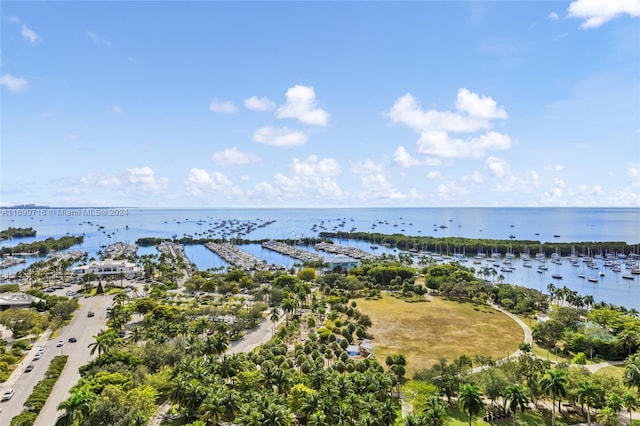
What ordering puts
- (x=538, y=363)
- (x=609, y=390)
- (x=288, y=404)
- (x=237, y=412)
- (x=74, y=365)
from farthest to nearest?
1. (x=74, y=365)
2. (x=538, y=363)
3. (x=609, y=390)
4. (x=288, y=404)
5. (x=237, y=412)

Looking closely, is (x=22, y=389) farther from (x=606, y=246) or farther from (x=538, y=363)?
(x=606, y=246)

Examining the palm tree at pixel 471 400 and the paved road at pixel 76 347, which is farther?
the paved road at pixel 76 347

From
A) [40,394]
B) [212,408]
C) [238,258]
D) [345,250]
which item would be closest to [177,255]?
[238,258]

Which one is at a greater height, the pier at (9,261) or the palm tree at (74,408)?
the palm tree at (74,408)

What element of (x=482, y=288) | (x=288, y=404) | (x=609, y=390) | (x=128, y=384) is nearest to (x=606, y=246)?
(x=482, y=288)

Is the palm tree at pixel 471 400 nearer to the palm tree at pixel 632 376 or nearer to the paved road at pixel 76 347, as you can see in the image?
the palm tree at pixel 632 376

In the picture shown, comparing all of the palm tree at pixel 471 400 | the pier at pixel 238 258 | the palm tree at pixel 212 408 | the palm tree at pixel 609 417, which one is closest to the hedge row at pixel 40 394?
the palm tree at pixel 212 408
